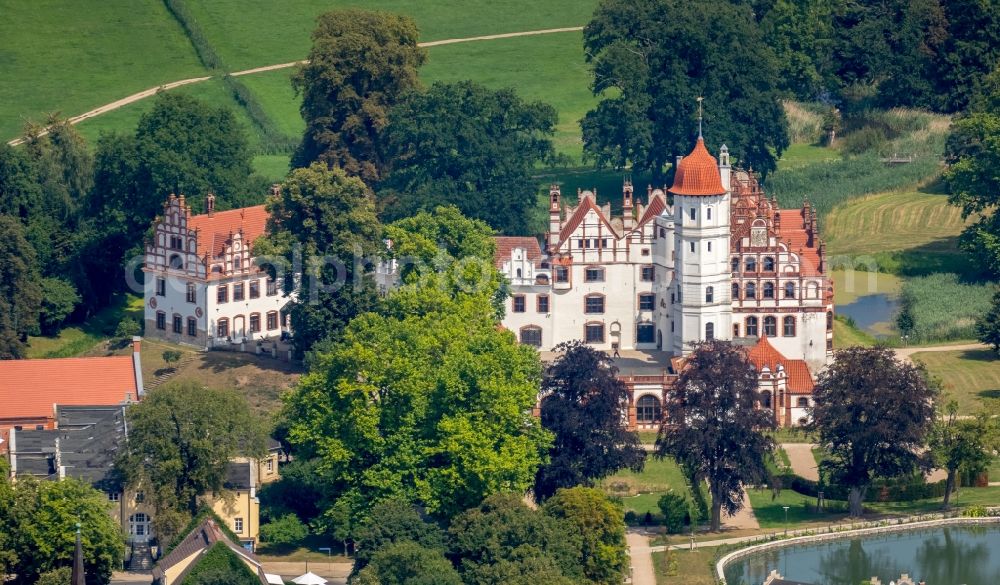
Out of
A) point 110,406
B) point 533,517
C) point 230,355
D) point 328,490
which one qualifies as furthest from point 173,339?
point 533,517

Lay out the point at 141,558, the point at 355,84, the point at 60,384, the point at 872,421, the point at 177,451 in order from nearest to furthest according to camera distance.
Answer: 1. the point at 177,451
2. the point at 141,558
3. the point at 872,421
4. the point at 60,384
5. the point at 355,84

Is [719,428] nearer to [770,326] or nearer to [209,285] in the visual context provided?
[770,326]

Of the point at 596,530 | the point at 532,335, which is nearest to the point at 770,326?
the point at 532,335

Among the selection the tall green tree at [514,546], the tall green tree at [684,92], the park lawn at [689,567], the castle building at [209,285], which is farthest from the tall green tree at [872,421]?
the tall green tree at [684,92]

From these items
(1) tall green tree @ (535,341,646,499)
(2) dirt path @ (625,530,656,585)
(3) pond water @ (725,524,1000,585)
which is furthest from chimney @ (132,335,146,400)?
(3) pond water @ (725,524,1000,585)

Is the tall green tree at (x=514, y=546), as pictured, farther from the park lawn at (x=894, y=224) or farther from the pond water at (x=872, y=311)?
the park lawn at (x=894, y=224)

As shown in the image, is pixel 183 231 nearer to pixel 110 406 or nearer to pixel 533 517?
pixel 110 406
